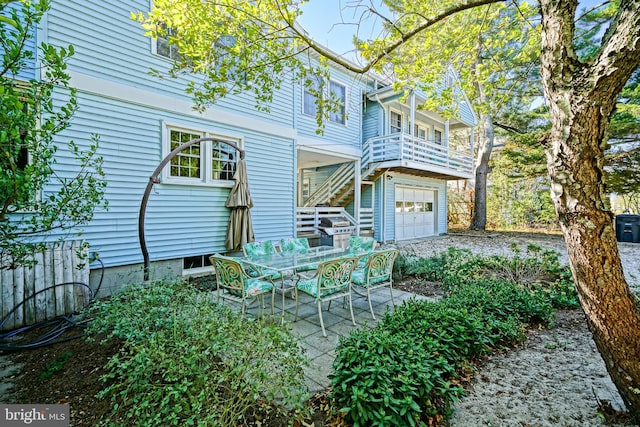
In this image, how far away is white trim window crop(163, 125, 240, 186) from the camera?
5.53 meters

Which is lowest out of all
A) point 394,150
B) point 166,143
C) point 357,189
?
point 357,189

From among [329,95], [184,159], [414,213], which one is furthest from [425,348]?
[414,213]

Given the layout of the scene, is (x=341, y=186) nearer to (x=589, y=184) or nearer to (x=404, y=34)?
(x=404, y=34)

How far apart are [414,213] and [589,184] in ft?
36.1

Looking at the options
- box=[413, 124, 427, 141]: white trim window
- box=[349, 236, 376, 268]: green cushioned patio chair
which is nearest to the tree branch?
box=[349, 236, 376, 268]: green cushioned patio chair

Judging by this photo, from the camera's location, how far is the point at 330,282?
343 centimetres

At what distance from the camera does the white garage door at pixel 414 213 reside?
38.0ft

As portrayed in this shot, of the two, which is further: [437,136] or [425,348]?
[437,136]

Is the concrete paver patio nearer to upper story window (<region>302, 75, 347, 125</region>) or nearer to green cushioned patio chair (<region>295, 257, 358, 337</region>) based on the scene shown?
green cushioned patio chair (<region>295, 257, 358, 337</region>)

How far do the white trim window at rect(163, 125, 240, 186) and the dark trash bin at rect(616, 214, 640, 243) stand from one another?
13827mm

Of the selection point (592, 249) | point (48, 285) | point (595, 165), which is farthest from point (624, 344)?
point (48, 285)

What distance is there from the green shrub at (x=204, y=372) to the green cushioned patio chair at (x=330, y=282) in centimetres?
124

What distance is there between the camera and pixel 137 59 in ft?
16.9

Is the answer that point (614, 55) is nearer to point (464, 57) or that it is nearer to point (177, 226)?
point (464, 57)
